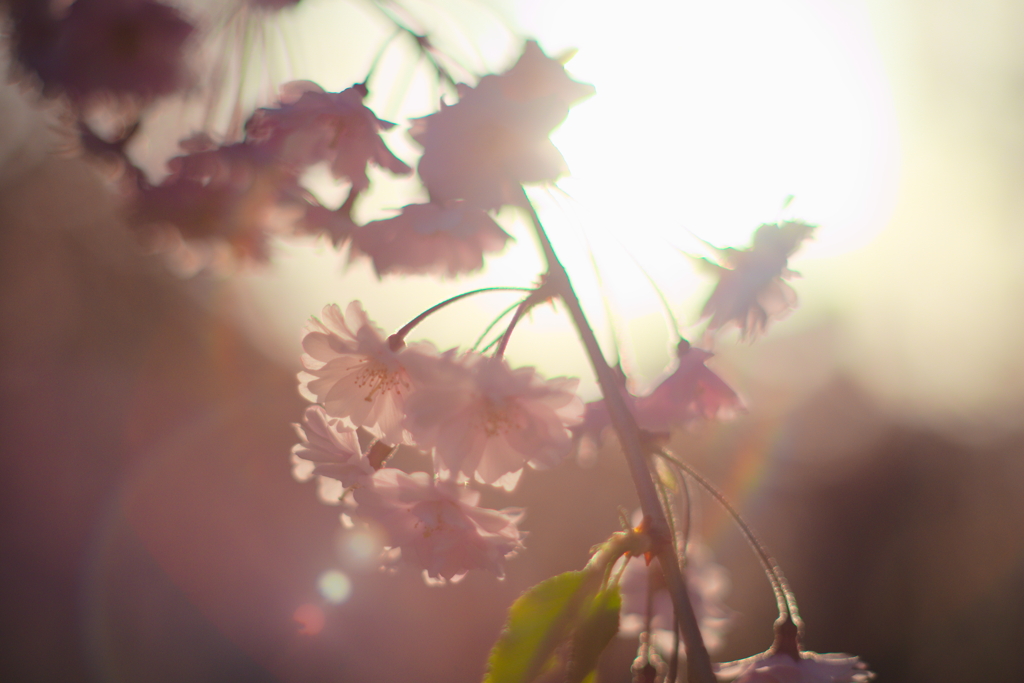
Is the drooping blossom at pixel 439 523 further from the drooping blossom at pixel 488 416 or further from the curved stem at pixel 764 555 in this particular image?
the curved stem at pixel 764 555

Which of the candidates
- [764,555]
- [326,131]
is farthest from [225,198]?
[764,555]

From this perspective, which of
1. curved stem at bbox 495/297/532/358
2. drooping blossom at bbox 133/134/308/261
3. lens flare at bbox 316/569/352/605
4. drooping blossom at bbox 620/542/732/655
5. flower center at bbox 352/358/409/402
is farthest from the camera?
lens flare at bbox 316/569/352/605

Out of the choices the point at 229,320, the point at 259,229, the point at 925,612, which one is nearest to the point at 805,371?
the point at 925,612

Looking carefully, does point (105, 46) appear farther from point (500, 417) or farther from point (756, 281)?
point (756, 281)

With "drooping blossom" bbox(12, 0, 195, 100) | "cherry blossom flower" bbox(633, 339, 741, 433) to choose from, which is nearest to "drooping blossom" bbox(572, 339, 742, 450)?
"cherry blossom flower" bbox(633, 339, 741, 433)

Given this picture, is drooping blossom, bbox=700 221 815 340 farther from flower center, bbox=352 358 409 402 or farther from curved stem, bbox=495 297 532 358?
flower center, bbox=352 358 409 402

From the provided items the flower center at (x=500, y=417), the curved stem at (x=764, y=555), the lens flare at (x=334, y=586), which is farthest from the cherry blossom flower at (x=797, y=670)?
the lens flare at (x=334, y=586)
